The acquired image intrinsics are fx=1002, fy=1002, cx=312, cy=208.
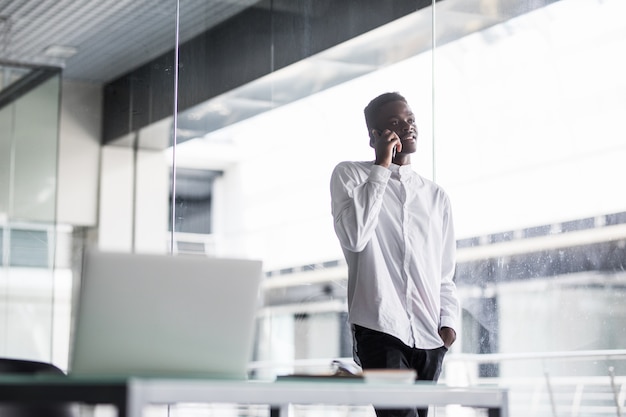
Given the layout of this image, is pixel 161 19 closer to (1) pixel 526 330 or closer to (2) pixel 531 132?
(2) pixel 531 132

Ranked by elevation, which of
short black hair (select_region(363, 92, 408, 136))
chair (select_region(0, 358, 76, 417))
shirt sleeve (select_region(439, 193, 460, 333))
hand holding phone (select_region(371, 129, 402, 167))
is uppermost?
short black hair (select_region(363, 92, 408, 136))

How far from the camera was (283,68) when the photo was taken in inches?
176

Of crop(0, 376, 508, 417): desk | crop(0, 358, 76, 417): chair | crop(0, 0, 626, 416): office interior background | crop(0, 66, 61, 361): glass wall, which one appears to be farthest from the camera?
crop(0, 0, 626, 416): office interior background

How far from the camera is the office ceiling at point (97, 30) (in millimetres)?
3873

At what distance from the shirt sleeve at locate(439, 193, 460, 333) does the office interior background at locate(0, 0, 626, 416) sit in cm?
115

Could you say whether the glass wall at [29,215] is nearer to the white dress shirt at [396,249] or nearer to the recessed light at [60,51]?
the recessed light at [60,51]

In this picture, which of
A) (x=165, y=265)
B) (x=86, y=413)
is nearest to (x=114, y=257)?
(x=165, y=265)

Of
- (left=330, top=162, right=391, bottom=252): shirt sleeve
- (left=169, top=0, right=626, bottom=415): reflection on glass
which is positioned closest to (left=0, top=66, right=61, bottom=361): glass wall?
(left=169, top=0, right=626, bottom=415): reflection on glass

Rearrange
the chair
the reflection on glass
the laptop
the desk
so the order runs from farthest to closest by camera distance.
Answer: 1. the reflection on glass
2. the chair
3. the laptop
4. the desk

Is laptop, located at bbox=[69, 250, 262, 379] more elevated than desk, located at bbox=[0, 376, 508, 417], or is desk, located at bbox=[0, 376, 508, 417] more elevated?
laptop, located at bbox=[69, 250, 262, 379]

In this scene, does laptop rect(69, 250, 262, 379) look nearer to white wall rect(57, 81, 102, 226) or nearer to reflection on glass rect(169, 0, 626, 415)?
white wall rect(57, 81, 102, 226)

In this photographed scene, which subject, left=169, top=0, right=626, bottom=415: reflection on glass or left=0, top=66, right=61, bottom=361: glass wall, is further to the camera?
left=169, top=0, right=626, bottom=415: reflection on glass

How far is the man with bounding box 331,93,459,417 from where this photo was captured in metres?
2.89

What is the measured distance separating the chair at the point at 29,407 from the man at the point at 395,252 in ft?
2.82
